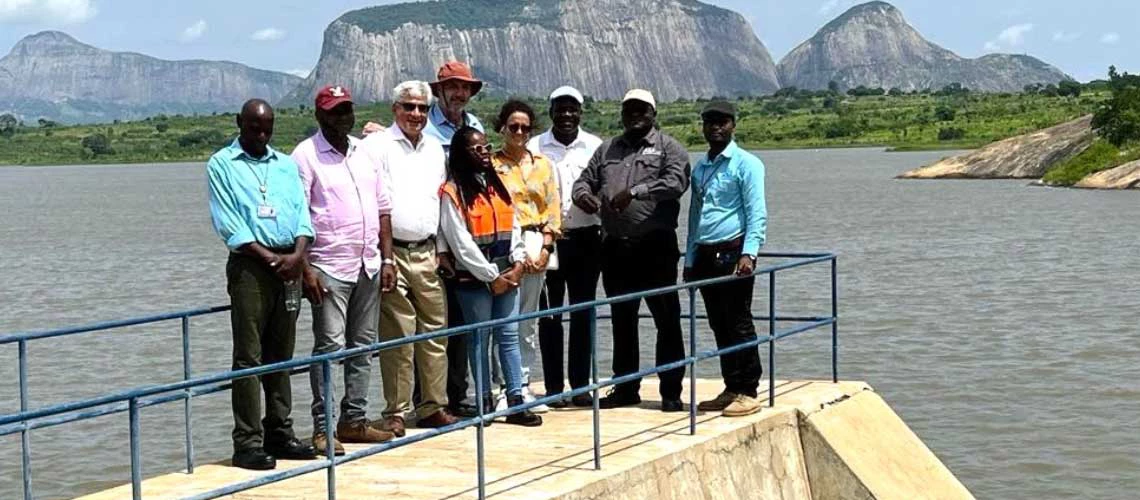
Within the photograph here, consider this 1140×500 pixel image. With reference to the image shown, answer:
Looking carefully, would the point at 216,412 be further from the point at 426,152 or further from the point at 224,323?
the point at 426,152

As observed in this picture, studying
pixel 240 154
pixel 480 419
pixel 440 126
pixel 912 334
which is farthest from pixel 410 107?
pixel 912 334

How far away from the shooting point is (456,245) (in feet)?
27.5

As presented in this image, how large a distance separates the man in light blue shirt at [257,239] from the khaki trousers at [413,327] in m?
0.84

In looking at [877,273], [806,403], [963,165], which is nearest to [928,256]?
[877,273]

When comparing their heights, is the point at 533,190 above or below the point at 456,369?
above

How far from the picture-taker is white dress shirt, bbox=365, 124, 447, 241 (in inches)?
324

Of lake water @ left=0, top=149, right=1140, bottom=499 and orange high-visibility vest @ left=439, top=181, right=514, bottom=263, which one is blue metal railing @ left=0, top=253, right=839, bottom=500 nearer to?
orange high-visibility vest @ left=439, top=181, right=514, bottom=263

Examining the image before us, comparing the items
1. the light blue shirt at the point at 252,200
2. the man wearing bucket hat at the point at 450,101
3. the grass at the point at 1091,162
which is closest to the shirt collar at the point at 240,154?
the light blue shirt at the point at 252,200

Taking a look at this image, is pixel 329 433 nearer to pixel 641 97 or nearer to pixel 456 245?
pixel 456 245

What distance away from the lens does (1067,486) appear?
45.9 ft

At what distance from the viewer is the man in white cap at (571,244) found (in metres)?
9.25

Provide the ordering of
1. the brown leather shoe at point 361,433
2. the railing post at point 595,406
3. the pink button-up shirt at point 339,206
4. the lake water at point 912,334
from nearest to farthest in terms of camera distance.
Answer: the railing post at point 595,406, the pink button-up shirt at point 339,206, the brown leather shoe at point 361,433, the lake water at point 912,334

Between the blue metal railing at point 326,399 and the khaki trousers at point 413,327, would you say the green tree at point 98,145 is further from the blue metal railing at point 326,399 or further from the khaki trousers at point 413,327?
the khaki trousers at point 413,327

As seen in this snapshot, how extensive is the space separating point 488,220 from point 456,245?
0.77 ft
